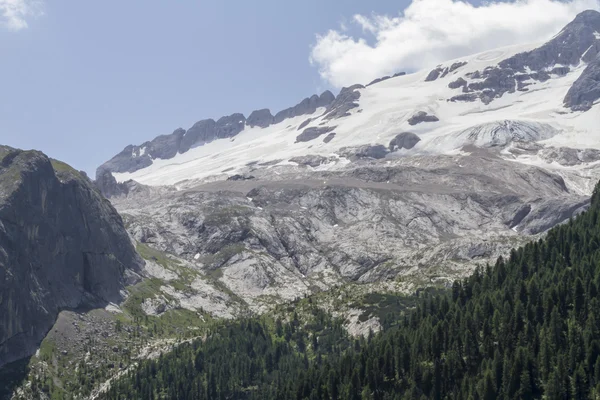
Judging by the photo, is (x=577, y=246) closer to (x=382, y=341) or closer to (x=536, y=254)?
(x=536, y=254)

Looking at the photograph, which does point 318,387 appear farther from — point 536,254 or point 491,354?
point 536,254

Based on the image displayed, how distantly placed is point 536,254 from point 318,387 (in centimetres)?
6873

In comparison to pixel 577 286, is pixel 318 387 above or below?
below

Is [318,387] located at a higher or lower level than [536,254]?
lower

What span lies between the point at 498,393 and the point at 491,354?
14.0 meters

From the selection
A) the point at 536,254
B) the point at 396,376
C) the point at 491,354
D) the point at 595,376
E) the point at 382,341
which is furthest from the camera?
the point at 536,254

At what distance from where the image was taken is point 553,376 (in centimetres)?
13700

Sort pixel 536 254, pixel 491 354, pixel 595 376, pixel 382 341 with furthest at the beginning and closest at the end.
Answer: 1. pixel 536 254
2. pixel 382 341
3. pixel 491 354
4. pixel 595 376

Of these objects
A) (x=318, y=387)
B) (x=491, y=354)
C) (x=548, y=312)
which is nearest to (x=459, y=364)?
(x=491, y=354)

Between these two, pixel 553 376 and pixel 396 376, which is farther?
pixel 396 376

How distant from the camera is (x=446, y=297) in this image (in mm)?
197750

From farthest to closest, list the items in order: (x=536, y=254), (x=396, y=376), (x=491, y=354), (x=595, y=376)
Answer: (x=536, y=254) → (x=396, y=376) → (x=491, y=354) → (x=595, y=376)

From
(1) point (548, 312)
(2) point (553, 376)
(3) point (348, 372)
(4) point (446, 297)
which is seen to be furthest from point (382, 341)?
(2) point (553, 376)

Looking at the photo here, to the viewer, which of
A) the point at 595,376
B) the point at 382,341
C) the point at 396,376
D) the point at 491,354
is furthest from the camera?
the point at 382,341
